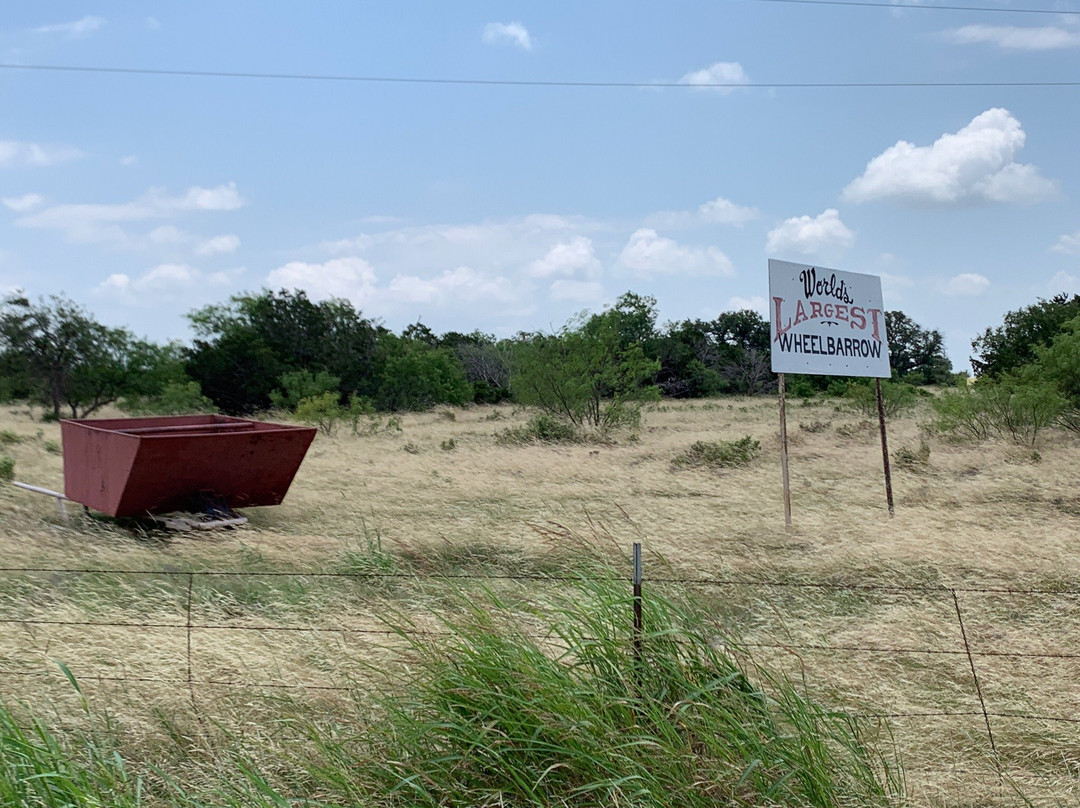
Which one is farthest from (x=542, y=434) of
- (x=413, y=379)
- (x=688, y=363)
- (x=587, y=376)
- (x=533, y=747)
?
(x=688, y=363)

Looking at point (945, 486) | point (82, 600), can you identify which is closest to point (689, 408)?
point (945, 486)

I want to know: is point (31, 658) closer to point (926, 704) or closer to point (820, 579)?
point (926, 704)

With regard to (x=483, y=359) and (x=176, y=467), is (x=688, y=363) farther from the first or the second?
(x=176, y=467)

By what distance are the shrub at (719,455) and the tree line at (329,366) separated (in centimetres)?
756

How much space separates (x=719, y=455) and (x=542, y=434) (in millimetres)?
6923

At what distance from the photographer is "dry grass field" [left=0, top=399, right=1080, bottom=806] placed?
4.57 meters

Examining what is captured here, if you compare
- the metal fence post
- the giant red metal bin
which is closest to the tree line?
the giant red metal bin

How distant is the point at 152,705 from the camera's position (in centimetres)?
438

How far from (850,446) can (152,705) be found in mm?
17460

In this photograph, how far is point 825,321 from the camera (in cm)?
1180

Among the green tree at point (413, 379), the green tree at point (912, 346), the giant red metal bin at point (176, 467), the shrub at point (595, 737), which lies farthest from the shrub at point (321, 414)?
the green tree at point (912, 346)

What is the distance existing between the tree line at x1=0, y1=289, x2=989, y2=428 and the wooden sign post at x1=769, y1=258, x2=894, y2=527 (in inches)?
498

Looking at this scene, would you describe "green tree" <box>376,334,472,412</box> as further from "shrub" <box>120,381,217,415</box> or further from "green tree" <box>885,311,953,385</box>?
"green tree" <box>885,311,953,385</box>

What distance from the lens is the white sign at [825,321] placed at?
1124cm
